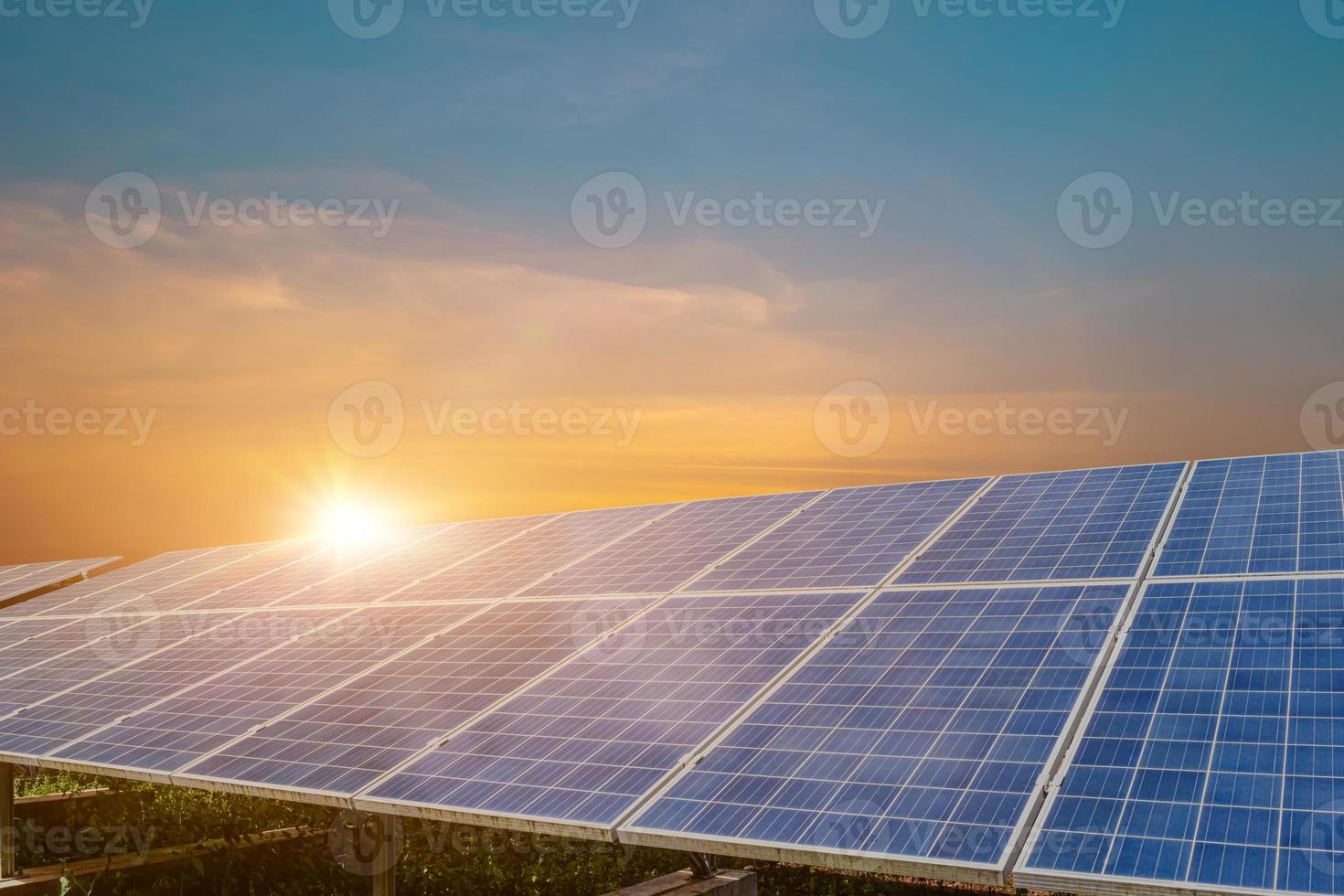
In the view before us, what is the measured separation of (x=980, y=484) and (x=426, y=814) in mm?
12554

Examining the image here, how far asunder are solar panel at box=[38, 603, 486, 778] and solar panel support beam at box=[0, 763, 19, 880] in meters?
1.33

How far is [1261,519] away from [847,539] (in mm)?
6310

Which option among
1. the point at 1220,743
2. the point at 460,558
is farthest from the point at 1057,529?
the point at 460,558

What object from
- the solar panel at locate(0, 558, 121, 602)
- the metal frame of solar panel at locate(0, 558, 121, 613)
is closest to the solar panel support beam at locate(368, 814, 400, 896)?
the metal frame of solar panel at locate(0, 558, 121, 613)

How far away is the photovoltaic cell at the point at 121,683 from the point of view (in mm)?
18250

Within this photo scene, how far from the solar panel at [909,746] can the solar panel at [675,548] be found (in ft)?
17.2

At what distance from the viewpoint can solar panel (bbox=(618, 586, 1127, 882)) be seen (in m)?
9.24

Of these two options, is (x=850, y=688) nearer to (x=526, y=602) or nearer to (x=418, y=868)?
(x=526, y=602)

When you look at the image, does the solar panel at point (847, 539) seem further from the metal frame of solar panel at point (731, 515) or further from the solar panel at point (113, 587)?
the solar panel at point (113, 587)

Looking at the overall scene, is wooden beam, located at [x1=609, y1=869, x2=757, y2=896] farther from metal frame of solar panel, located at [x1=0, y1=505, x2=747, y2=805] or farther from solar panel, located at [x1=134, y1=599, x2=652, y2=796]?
metal frame of solar panel, located at [x1=0, y1=505, x2=747, y2=805]

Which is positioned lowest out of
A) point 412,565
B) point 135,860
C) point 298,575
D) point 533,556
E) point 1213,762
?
point 135,860

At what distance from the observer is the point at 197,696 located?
18250 millimetres

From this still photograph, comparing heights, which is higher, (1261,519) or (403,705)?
(1261,519)

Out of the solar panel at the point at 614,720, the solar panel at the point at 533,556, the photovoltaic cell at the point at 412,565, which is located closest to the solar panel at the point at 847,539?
the solar panel at the point at 614,720
